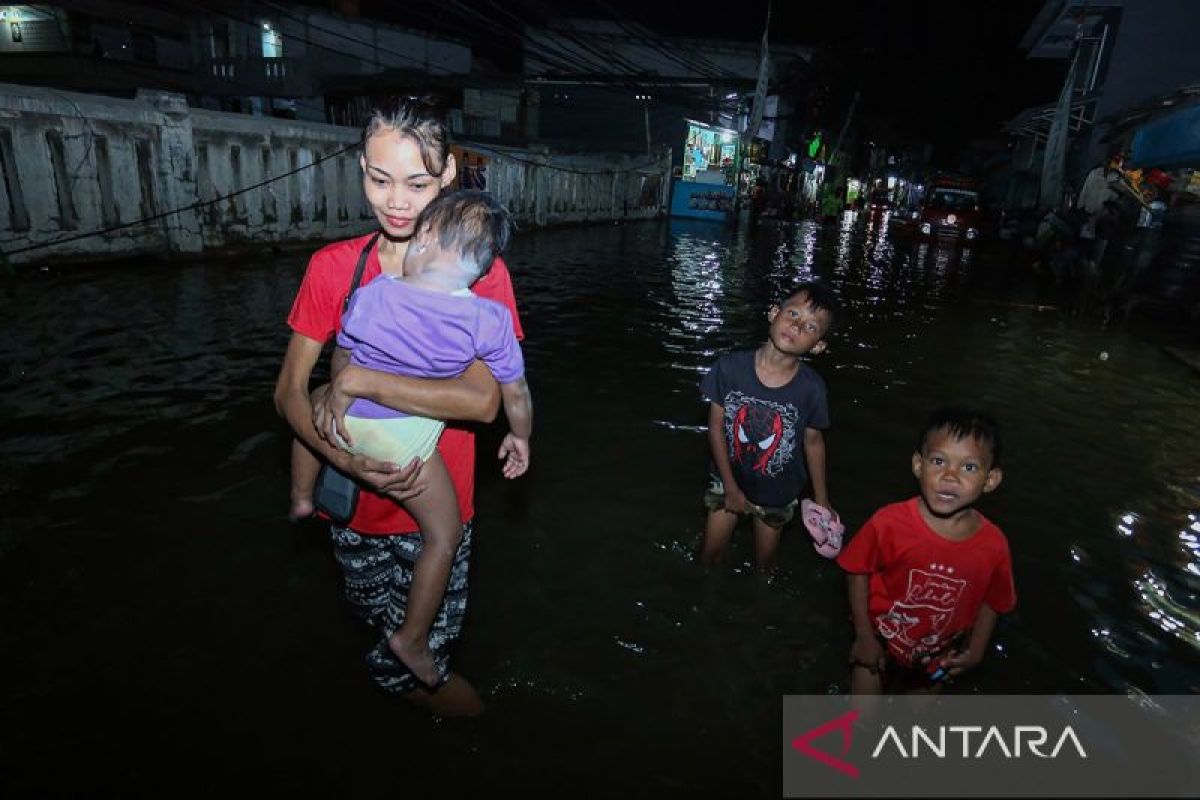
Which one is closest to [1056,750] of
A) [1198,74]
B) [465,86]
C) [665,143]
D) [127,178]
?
[127,178]

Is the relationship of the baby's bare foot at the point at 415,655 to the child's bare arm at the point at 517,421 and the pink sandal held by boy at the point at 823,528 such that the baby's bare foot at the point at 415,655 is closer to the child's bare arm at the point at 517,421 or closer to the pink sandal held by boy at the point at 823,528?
the child's bare arm at the point at 517,421

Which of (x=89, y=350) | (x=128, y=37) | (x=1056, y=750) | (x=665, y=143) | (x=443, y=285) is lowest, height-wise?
(x=1056, y=750)

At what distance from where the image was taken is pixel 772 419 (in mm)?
3193

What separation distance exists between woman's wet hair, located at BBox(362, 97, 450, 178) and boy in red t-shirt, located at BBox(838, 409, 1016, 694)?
6.55 feet

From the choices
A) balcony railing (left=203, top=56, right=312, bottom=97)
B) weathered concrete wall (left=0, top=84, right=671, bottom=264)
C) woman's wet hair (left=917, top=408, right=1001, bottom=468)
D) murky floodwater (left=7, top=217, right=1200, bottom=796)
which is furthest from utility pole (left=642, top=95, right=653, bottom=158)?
woman's wet hair (left=917, top=408, right=1001, bottom=468)

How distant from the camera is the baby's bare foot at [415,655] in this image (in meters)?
2.10

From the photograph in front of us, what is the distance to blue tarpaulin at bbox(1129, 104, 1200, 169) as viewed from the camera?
9.34 m

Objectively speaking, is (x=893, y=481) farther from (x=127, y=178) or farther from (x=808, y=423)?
(x=127, y=178)

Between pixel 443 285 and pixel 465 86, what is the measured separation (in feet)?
84.5

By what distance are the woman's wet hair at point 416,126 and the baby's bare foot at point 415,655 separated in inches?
61.1

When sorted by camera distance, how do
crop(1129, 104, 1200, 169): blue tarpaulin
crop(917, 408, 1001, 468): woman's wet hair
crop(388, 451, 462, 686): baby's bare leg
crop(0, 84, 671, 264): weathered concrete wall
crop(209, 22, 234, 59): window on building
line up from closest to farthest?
crop(388, 451, 462, 686): baby's bare leg → crop(917, 408, 1001, 468): woman's wet hair → crop(0, 84, 671, 264): weathered concrete wall → crop(1129, 104, 1200, 169): blue tarpaulin → crop(209, 22, 234, 59): window on building

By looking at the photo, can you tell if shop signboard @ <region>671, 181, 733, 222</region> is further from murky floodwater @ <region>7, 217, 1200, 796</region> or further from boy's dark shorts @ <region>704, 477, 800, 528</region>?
boy's dark shorts @ <region>704, 477, 800, 528</region>

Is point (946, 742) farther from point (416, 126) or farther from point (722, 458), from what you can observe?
point (416, 126)

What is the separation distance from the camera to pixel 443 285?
1.93 metres
